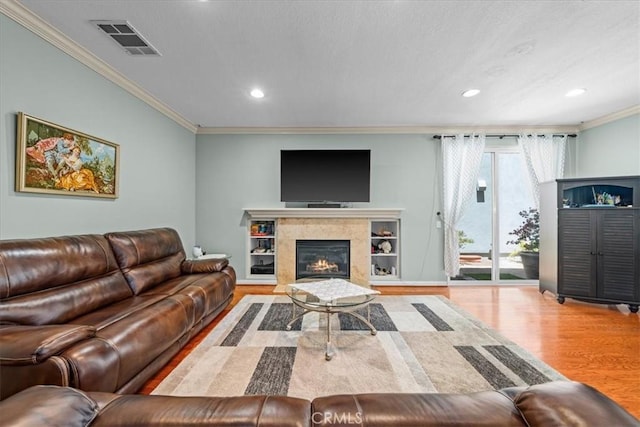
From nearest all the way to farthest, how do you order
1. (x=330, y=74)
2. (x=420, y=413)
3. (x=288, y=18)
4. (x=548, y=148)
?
(x=420, y=413) < (x=288, y=18) < (x=330, y=74) < (x=548, y=148)

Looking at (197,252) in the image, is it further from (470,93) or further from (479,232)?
(479,232)

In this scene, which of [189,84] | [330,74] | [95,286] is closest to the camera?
[95,286]

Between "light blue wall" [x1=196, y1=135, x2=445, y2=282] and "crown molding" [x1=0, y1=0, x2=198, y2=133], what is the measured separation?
1402mm

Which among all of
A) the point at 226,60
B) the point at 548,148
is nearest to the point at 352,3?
the point at 226,60

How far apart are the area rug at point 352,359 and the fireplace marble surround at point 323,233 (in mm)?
1445

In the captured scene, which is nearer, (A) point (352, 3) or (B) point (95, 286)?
(A) point (352, 3)

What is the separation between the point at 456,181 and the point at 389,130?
1419 mm

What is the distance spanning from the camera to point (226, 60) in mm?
2754

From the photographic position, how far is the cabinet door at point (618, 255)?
11.7 feet

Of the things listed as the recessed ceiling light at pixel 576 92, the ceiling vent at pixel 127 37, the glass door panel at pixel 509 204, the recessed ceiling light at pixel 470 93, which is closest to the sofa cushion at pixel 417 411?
the ceiling vent at pixel 127 37

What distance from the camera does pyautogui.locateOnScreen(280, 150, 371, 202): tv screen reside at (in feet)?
15.8

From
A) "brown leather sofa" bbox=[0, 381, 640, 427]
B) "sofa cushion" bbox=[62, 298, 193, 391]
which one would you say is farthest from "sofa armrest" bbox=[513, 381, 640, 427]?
"sofa cushion" bbox=[62, 298, 193, 391]

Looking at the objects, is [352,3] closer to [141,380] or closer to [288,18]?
[288,18]

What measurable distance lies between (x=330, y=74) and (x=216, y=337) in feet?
9.57
